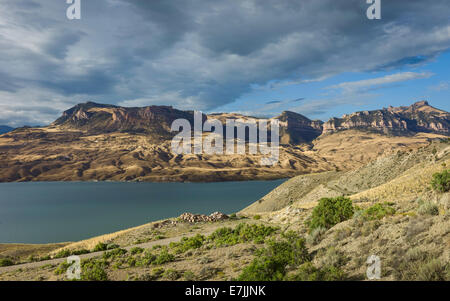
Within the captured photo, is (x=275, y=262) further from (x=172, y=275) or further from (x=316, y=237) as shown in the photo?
(x=316, y=237)

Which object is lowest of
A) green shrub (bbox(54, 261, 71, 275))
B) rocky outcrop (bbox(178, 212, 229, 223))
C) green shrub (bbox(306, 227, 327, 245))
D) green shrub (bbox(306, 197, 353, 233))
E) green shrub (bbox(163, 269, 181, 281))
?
rocky outcrop (bbox(178, 212, 229, 223))

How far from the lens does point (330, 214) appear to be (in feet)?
64.2

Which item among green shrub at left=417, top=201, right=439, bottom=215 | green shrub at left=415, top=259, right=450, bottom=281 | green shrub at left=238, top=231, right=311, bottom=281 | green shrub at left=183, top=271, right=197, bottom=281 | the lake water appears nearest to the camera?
green shrub at left=415, top=259, right=450, bottom=281

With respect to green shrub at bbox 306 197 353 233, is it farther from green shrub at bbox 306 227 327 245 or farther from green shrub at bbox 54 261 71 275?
green shrub at bbox 54 261 71 275

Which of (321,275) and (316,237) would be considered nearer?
(321,275)

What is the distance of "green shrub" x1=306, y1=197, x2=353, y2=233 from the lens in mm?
19094

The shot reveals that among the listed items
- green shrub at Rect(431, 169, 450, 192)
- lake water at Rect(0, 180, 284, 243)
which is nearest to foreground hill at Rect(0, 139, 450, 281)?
green shrub at Rect(431, 169, 450, 192)

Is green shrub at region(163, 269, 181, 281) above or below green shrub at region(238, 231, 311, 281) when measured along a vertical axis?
below

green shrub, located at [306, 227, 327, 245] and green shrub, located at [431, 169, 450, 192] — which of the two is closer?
green shrub, located at [306, 227, 327, 245]

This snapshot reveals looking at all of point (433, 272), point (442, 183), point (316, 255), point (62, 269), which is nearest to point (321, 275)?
point (316, 255)

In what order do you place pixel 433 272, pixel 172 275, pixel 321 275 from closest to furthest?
pixel 433 272
pixel 321 275
pixel 172 275
